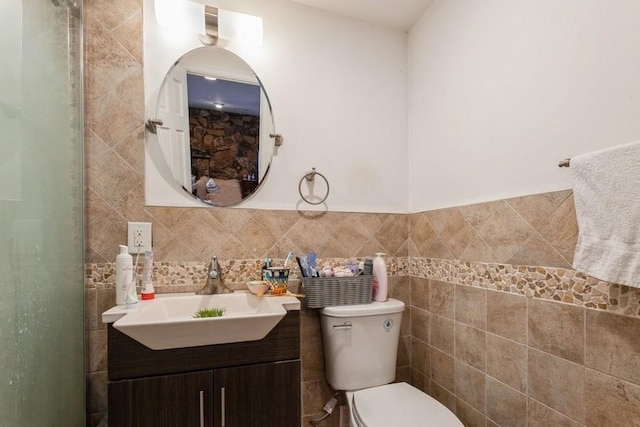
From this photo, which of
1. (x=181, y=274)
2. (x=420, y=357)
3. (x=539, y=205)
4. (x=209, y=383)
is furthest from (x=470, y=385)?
(x=181, y=274)

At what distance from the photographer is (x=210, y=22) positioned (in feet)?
4.89

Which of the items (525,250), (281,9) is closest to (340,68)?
(281,9)

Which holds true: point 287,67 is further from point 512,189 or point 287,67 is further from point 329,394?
point 329,394

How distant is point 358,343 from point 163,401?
0.79 meters

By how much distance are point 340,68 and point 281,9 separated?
0.41 metres

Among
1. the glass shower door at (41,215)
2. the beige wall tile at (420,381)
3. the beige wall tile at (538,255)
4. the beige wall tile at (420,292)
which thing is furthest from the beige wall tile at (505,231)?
the glass shower door at (41,215)

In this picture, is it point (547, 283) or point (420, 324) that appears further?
point (420, 324)

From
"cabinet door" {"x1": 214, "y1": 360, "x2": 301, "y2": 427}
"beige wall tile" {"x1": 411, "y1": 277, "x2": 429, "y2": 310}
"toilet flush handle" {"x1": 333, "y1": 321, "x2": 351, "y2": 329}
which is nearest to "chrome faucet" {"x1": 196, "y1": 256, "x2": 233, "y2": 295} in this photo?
"cabinet door" {"x1": 214, "y1": 360, "x2": 301, "y2": 427}

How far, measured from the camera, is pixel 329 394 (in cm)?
158

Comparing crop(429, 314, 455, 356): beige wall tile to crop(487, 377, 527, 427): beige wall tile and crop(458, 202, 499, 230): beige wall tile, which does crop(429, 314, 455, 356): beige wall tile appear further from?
crop(458, 202, 499, 230): beige wall tile

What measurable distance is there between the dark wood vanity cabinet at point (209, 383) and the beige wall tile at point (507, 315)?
0.77 metres

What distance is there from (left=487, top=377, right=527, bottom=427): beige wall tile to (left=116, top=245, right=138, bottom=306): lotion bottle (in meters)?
1.43

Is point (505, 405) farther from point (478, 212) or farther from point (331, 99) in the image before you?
point (331, 99)

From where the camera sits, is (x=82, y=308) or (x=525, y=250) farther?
(x=82, y=308)
